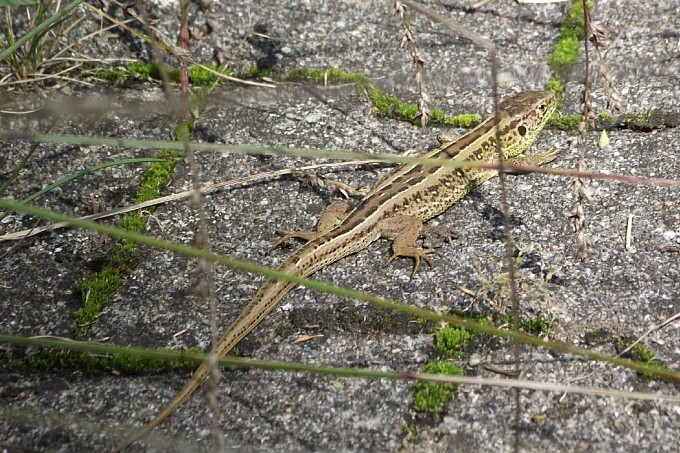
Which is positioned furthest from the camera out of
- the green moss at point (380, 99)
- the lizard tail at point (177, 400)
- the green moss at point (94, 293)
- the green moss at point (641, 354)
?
the green moss at point (380, 99)

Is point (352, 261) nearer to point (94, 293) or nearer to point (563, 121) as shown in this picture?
point (94, 293)

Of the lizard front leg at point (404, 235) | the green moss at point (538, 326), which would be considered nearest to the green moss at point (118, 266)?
the lizard front leg at point (404, 235)

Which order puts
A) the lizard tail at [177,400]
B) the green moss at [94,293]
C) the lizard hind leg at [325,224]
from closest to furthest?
the lizard tail at [177,400]
the green moss at [94,293]
the lizard hind leg at [325,224]

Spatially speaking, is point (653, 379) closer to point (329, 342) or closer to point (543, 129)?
point (329, 342)

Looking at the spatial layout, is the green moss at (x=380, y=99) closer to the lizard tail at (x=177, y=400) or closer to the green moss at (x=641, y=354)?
the green moss at (x=641, y=354)

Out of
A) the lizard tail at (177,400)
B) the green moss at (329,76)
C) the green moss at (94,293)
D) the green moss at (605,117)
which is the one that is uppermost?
the green moss at (329,76)

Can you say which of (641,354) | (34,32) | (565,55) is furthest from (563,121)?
(34,32)

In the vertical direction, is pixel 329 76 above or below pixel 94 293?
above

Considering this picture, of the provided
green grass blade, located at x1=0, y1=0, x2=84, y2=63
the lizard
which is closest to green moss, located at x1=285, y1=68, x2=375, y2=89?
the lizard
